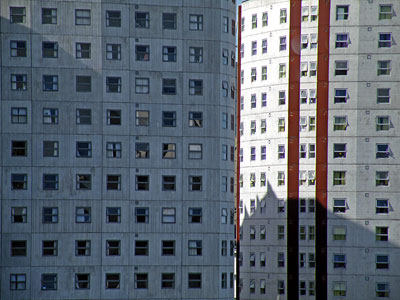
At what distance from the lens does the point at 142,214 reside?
10050 cm

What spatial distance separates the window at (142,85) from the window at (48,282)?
2071 cm

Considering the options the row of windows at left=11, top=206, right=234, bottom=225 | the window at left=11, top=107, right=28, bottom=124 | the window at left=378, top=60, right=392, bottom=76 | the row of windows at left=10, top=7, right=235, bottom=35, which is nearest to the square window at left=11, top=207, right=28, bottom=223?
the row of windows at left=11, top=206, right=234, bottom=225

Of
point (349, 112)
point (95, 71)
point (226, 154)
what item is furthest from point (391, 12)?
point (95, 71)

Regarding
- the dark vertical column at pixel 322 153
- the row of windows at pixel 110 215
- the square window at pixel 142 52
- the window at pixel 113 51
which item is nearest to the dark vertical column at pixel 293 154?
the dark vertical column at pixel 322 153

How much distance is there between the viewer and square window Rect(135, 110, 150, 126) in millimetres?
101500

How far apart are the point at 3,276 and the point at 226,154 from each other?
26129 mm

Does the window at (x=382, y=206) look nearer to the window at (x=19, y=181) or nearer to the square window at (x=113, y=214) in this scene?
the square window at (x=113, y=214)

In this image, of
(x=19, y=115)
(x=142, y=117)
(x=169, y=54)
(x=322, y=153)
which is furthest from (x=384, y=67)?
(x=19, y=115)

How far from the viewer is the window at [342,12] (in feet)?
433

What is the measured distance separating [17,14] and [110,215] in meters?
22.7

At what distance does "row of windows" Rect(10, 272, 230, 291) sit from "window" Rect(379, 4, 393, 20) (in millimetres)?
47812

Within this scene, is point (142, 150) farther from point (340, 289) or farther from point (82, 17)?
point (340, 289)

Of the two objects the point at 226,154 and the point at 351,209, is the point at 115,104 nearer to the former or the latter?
the point at 226,154

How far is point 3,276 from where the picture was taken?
97750mm
